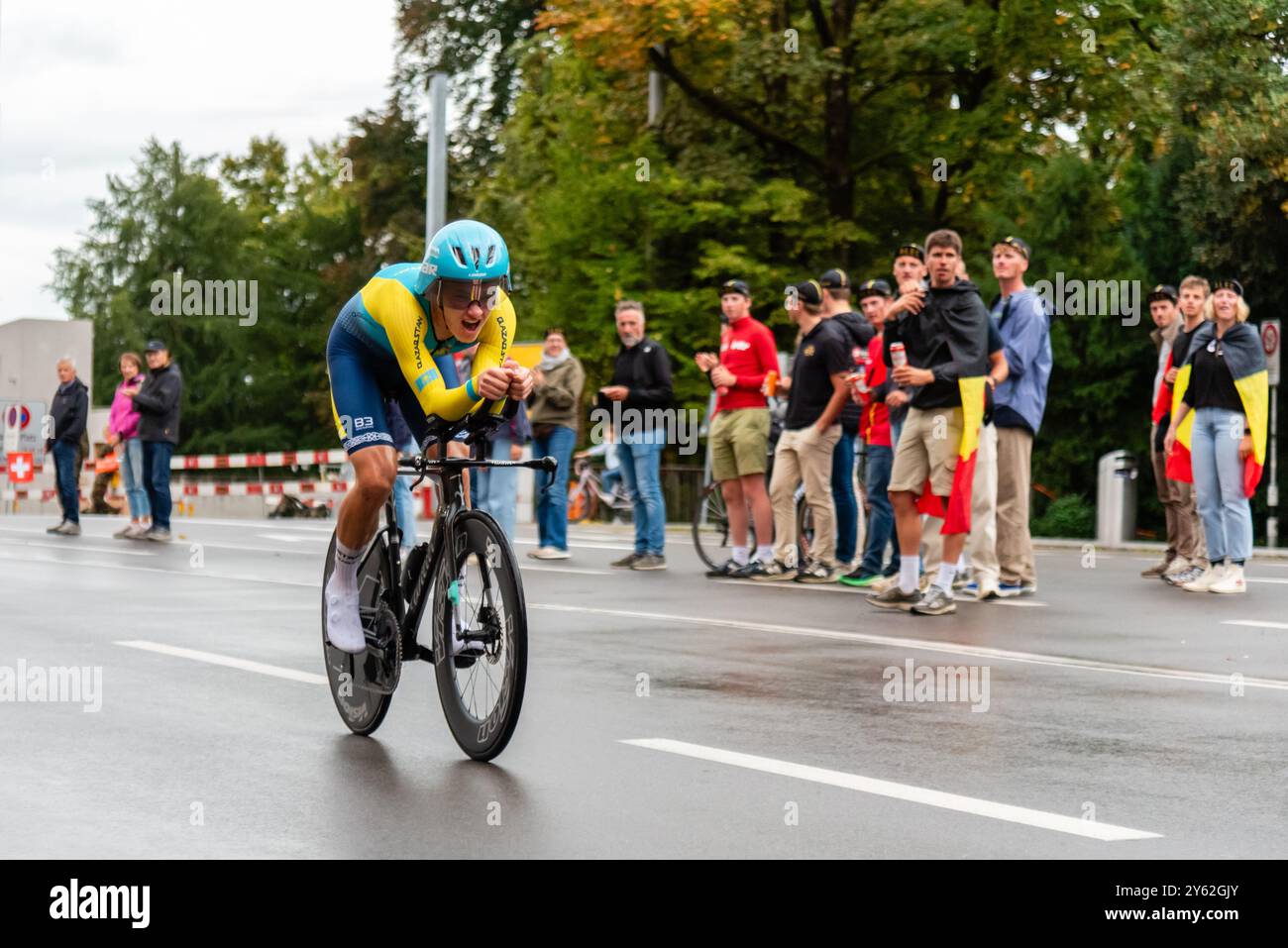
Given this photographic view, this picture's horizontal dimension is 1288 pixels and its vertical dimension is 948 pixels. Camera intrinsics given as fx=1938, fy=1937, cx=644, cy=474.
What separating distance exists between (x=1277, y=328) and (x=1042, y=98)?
945 centimetres

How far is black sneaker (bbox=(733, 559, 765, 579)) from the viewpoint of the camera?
14586 millimetres

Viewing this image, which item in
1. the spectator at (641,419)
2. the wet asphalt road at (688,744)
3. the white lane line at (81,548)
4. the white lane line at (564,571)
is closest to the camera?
the wet asphalt road at (688,744)

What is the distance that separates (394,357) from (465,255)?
24.0 inches

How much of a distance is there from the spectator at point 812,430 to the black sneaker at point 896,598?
218cm

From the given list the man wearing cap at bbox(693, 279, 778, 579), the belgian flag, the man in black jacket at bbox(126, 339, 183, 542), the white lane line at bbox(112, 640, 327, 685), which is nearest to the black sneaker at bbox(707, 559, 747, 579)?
the man wearing cap at bbox(693, 279, 778, 579)

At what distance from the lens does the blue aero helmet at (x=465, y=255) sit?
621cm

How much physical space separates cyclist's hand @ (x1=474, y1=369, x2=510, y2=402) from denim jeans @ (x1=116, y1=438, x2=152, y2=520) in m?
14.2

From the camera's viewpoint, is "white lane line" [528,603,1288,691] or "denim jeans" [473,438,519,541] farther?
"denim jeans" [473,438,519,541]

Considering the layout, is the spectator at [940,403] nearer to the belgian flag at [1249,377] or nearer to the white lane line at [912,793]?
the belgian flag at [1249,377]

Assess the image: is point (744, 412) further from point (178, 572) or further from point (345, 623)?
point (345, 623)

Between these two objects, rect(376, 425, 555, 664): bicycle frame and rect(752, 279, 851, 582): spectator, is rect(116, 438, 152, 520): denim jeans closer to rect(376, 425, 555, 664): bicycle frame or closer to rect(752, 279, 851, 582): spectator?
rect(752, 279, 851, 582): spectator

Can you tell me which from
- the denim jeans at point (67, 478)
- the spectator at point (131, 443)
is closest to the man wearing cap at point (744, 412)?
the spectator at point (131, 443)

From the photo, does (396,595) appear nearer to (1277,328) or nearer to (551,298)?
(1277,328)

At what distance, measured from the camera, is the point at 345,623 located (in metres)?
6.94
